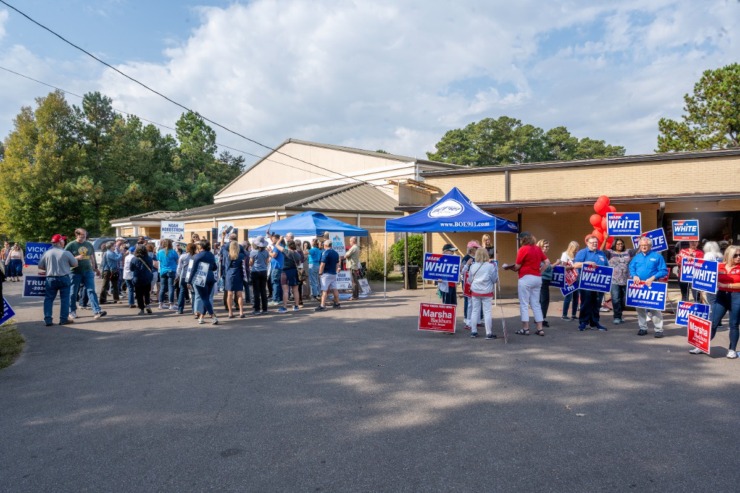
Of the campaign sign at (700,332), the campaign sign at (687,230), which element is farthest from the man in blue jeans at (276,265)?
the campaign sign at (687,230)

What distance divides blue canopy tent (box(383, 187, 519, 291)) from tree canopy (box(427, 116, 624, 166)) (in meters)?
47.3

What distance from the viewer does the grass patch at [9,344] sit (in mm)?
7016

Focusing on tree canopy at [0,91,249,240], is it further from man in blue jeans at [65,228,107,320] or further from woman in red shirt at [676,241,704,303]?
woman in red shirt at [676,241,704,303]

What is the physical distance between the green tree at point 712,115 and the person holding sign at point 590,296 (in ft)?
62.2

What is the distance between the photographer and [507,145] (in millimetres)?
59062

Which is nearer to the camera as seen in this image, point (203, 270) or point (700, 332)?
point (700, 332)

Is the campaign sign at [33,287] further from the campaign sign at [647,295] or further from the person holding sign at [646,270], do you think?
the person holding sign at [646,270]

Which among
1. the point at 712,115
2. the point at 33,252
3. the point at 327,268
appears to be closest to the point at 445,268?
the point at 327,268

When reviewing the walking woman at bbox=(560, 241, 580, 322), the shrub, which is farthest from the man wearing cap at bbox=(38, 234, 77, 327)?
the shrub

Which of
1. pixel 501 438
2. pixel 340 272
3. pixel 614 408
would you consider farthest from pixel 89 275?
pixel 614 408

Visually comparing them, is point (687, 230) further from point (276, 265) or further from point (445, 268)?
point (276, 265)

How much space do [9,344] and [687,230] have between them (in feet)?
46.8

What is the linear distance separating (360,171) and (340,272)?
18266 mm

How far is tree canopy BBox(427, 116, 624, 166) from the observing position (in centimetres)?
5969
